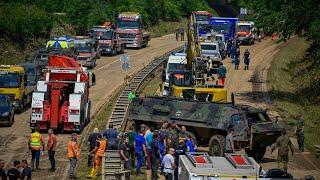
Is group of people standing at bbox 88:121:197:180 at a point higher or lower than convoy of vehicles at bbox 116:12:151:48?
higher

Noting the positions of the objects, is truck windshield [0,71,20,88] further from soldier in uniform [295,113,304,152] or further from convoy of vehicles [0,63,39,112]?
soldier in uniform [295,113,304,152]

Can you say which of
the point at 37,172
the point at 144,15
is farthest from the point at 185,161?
the point at 144,15

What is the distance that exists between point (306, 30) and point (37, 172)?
21.5 metres

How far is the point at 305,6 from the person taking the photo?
129 ft

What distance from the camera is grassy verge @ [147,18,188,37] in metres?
85.3

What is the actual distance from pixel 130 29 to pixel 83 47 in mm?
14265

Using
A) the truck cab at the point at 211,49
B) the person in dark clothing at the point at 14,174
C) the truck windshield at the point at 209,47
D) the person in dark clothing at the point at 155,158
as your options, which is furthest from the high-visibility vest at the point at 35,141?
the truck windshield at the point at 209,47

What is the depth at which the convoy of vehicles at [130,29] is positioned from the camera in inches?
Answer: 2559

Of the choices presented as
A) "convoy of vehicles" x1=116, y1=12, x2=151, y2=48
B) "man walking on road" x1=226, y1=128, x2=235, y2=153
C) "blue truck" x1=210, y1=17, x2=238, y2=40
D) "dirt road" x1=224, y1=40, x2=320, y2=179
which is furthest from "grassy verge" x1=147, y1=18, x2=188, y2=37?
"man walking on road" x1=226, y1=128, x2=235, y2=153

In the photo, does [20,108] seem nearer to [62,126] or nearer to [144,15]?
[62,126]

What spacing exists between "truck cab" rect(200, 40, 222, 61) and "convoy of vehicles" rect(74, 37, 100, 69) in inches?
334

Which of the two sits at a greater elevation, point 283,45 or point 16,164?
point 16,164

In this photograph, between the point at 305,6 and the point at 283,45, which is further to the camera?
the point at 283,45

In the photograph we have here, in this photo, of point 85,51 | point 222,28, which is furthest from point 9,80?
point 222,28
